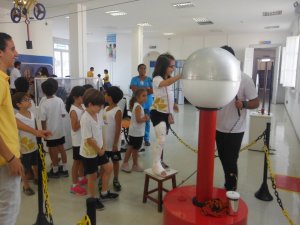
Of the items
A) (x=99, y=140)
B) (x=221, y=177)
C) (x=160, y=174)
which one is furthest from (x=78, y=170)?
(x=221, y=177)

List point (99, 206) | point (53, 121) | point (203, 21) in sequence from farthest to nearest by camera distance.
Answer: point (203, 21) < point (53, 121) < point (99, 206)

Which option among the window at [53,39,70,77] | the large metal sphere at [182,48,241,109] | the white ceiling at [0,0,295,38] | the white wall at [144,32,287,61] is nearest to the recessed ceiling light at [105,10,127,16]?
the white ceiling at [0,0,295,38]

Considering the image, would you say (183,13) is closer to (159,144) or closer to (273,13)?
(273,13)

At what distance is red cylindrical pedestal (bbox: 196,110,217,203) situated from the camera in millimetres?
1682

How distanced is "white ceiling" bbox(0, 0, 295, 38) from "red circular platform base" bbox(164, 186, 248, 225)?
6.08 m

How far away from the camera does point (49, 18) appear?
9.25m

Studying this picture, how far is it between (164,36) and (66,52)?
21.3 ft

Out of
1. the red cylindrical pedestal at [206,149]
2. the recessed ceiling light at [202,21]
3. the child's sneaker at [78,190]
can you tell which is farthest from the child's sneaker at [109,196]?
the recessed ceiling light at [202,21]

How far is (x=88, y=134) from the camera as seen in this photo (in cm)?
253

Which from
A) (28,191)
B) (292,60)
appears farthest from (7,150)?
(292,60)

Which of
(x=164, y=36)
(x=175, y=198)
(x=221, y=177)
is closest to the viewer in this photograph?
(x=175, y=198)

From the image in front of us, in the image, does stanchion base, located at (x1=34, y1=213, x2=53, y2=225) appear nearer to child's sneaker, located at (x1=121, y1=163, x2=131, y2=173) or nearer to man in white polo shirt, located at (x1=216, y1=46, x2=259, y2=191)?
child's sneaker, located at (x1=121, y1=163, x2=131, y2=173)

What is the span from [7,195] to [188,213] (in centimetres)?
119

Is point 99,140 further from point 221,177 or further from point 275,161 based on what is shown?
point 275,161
